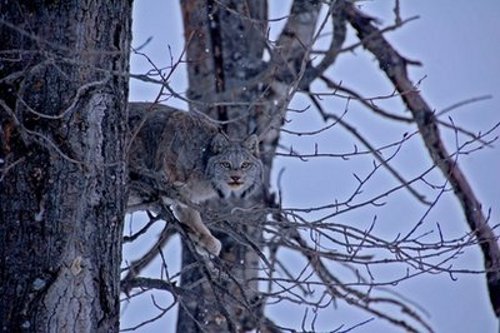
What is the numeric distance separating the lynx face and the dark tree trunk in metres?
2.23

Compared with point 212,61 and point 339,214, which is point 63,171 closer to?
point 339,214

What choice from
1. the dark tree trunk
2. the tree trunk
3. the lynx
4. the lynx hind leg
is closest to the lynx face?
the lynx

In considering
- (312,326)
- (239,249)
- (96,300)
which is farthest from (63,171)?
(239,249)

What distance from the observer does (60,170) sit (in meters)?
4.97

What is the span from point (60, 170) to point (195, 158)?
2.49m

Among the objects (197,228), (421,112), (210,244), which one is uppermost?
(421,112)

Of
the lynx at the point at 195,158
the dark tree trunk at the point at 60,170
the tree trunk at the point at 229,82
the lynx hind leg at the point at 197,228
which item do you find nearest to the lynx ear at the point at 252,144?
the lynx at the point at 195,158

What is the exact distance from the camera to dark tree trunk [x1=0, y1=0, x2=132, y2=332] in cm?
485

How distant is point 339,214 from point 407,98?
12.9 feet

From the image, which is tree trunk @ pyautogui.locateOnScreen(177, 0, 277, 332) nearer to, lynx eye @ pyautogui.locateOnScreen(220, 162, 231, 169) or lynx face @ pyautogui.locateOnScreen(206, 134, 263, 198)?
lynx face @ pyautogui.locateOnScreen(206, 134, 263, 198)

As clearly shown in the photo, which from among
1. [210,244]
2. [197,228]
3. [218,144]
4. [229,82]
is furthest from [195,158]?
[229,82]

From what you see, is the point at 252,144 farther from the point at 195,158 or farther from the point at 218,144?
the point at 195,158

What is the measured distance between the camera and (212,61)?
986 cm

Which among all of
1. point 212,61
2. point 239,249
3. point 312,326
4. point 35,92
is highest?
point 212,61
